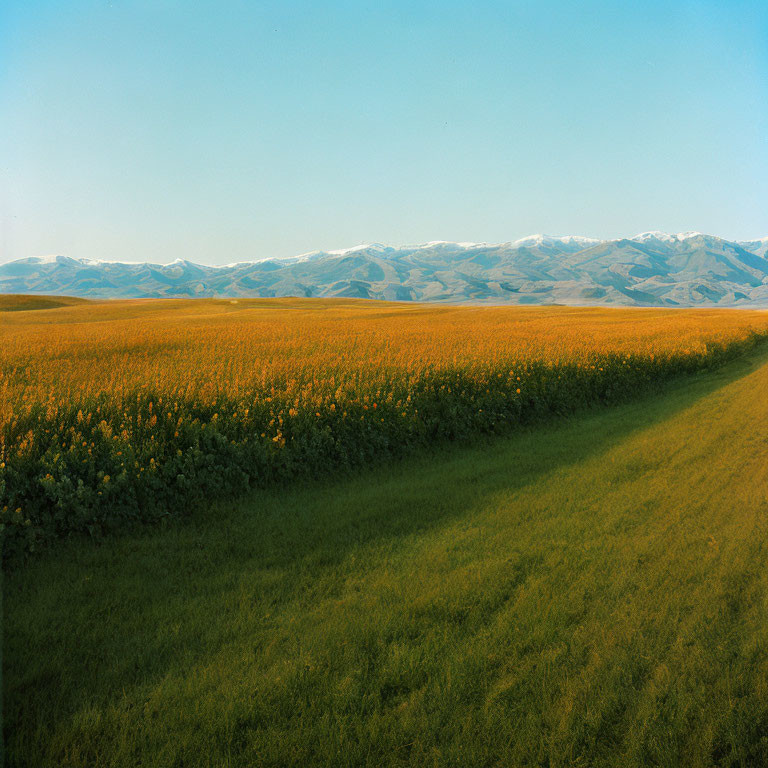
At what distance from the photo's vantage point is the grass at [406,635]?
281 cm

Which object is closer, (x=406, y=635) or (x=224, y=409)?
(x=406, y=635)

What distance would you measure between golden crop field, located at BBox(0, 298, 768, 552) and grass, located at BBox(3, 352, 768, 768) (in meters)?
0.55

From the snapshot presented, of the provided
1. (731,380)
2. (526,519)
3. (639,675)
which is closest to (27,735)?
(639,675)

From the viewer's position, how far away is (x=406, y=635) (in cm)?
365

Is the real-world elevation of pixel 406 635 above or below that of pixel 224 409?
below

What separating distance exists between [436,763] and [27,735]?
7.98ft

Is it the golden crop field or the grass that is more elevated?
the golden crop field

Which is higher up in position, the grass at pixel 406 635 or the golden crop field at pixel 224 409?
the golden crop field at pixel 224 409

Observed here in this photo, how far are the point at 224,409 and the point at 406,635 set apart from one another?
4595 millimetres

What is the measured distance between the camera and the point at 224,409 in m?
7.11

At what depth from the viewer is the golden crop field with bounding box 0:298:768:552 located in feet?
17.2

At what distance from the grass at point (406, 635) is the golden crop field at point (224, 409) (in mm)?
553

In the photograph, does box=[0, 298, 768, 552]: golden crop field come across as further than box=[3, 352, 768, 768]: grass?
Yes

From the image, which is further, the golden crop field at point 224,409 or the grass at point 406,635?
the golden crop field at point 224,409
